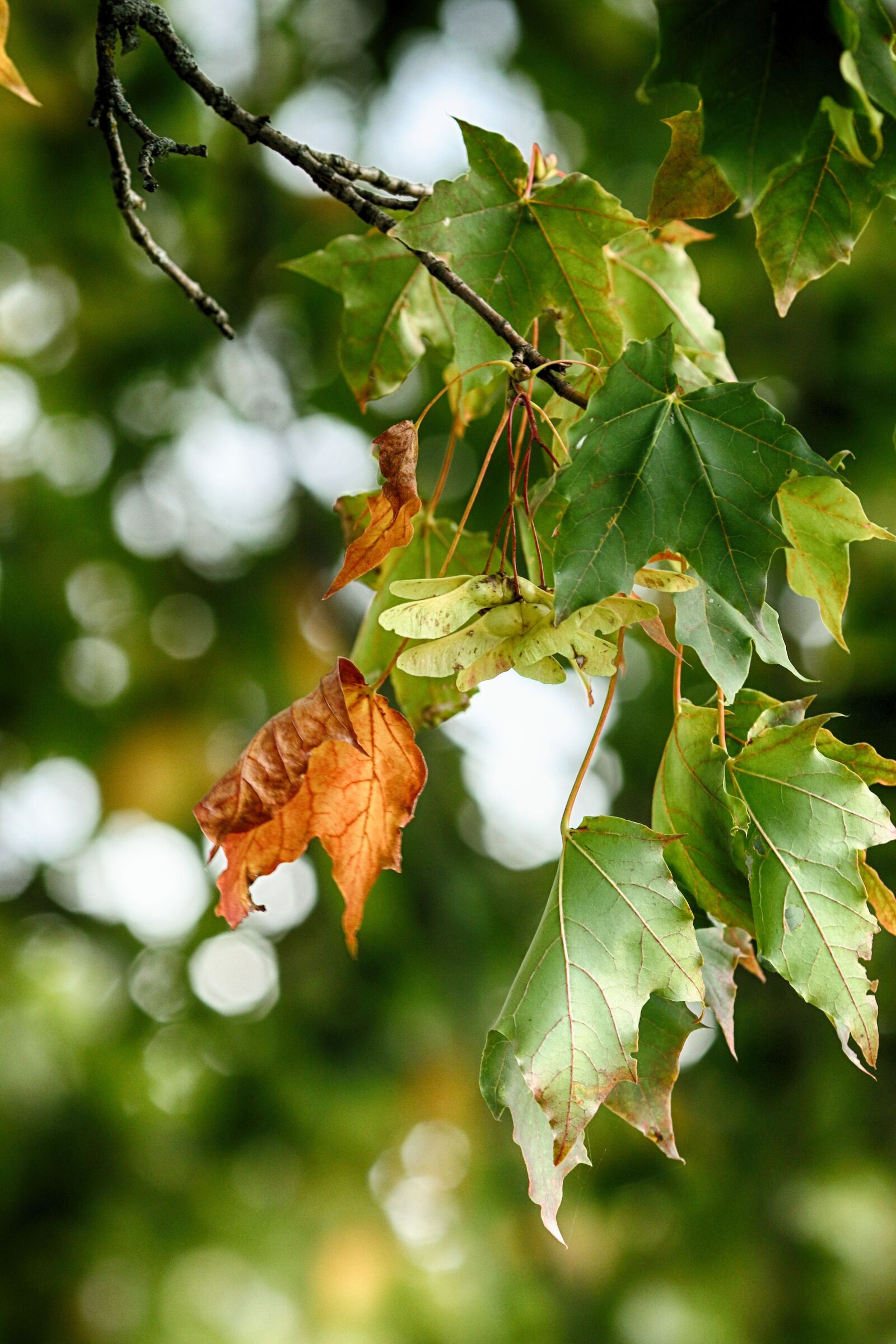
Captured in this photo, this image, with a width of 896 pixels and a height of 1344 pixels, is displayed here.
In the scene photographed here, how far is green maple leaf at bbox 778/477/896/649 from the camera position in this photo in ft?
1.83

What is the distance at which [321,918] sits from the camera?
2.92 meters

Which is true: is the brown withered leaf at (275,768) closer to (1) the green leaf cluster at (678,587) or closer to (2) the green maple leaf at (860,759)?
(1) the green leaf cluster at (678,587)

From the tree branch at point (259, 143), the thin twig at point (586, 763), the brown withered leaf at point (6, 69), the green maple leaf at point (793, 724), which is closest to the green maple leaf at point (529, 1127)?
the thin twig at point (586, 763)

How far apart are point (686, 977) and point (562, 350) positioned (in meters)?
0.42

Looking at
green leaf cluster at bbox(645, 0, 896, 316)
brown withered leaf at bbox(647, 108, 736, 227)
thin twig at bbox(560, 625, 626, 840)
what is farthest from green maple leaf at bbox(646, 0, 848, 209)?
thin twig at bbox(560, 625, 626, 840)

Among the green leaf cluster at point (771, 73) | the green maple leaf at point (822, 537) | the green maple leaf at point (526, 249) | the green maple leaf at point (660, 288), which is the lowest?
the green maple leaf at point (822, 537)

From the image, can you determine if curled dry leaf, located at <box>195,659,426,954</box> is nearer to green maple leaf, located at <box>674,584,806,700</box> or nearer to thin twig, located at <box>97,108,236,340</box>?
green maple leaf, located at <box>674,584,806,700</box>

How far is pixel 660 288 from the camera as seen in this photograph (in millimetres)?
766

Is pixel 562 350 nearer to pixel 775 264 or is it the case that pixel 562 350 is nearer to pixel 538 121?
pixel 775 264

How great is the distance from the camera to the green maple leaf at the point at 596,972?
0.49m

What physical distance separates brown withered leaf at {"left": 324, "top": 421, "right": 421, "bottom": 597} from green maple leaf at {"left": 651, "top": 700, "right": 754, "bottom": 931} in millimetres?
200

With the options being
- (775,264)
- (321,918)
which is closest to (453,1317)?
(321,918)

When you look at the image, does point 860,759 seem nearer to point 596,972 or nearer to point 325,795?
point 596,972

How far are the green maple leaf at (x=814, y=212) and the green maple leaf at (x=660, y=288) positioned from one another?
0.21 metres
